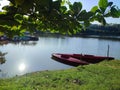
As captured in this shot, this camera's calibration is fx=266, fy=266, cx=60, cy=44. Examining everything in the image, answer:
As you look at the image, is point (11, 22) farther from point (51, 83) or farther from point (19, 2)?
point (51, 83)

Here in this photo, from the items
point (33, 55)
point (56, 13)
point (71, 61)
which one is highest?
point (56, 13)

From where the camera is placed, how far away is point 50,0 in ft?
4.33

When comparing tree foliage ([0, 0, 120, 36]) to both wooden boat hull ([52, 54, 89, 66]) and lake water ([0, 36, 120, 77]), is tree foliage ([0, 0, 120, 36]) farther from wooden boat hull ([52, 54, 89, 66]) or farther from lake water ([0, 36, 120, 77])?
wooden boat hull ([52, 54, 89, 66])

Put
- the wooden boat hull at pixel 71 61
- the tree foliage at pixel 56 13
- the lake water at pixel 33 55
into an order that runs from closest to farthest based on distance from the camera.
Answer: the tree foliage at pixel 56 13 → the lake water at pixel 33 55 → the wooden boat hull at pixel 71 61

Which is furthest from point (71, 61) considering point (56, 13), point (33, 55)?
point (56, 13)

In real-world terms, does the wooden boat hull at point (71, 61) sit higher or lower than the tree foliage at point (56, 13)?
lower

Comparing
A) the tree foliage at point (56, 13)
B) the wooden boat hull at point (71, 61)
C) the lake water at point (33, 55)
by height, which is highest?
the tree foliage at point (56, 13)

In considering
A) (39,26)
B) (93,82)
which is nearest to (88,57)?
(93,82)

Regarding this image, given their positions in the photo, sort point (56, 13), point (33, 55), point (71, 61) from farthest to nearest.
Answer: point (33, 55)
point (71, 61)
point (56, 13)

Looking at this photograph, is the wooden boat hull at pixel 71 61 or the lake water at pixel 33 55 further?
the wooden boat hull at pixel 71 61

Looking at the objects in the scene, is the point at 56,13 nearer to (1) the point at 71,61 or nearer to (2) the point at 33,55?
(1) the point at 71,61

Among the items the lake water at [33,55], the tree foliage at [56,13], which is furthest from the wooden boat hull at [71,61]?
the tree foliage at [56,13]

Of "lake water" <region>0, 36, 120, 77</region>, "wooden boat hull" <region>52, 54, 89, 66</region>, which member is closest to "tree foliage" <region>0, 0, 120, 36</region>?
"lake water" <region>0, 36, 120, 77</region>

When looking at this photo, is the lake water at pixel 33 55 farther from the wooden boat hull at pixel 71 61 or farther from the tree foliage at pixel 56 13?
the tree foliage at pixel 56 13
